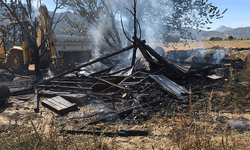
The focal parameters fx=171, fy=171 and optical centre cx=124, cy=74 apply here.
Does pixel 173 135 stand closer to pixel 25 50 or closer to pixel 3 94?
pixel 3 94

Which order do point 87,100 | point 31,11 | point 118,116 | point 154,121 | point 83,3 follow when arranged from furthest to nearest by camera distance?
point 83,3 → point 31,11 → point 87,100 → point 118,116 → point 154,121

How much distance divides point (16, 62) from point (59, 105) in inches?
341

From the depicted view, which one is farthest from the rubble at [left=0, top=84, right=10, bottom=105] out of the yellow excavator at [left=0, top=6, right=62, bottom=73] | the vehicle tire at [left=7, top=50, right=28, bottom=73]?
the vehicle tire at [left=7, top=50, right=28, bottom=73]

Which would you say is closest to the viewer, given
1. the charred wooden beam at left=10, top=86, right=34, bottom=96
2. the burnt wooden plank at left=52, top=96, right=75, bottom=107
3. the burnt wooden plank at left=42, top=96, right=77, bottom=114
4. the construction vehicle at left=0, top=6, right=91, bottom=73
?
the burnt wooden plank at left=42, top=96, right=77, bottom=114

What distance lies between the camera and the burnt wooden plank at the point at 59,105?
5132 mm

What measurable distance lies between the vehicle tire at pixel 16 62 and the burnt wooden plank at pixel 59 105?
7.23 metres

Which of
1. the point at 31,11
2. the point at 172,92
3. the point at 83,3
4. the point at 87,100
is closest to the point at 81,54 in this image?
the point at 83,3

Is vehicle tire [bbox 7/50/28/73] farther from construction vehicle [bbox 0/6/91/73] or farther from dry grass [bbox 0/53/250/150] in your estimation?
dry grass [bbox 0/53/250/150]

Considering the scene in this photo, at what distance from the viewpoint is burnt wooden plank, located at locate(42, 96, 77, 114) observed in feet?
16.8

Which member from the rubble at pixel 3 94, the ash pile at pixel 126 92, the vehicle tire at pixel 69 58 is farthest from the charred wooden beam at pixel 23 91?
the vehicle tire at pixel 69 58

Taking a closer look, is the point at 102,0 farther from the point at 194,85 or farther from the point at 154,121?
the point at 154,121

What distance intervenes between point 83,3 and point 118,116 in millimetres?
9146

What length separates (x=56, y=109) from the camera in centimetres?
512

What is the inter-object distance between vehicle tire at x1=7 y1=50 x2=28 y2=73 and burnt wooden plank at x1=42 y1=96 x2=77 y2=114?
723cm
